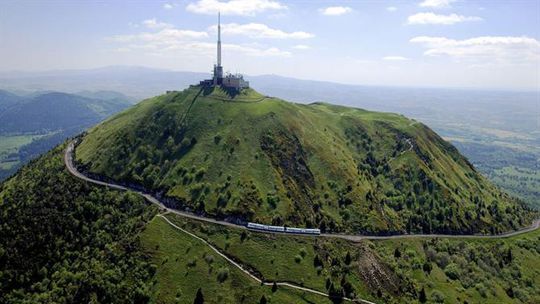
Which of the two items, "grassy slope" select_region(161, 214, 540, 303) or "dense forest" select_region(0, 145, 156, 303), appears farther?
"grassy slope" select_region(161, 214, 540, 303)

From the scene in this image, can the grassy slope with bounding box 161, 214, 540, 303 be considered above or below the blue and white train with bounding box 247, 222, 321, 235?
below

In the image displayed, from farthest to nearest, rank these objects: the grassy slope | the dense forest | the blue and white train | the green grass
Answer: the blue and white train, the grassy slope, the dense forest, the green grass

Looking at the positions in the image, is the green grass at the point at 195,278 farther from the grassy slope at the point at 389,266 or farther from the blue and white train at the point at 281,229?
the blue and white train at the point at 281,229

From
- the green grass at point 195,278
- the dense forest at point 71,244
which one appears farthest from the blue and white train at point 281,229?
the dense forest at point 71,244

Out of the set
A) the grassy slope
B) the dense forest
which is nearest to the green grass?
the dense forest

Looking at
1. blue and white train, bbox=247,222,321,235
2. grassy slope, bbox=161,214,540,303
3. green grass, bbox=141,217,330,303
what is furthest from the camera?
blue and white train, bbox=247,222,321,235

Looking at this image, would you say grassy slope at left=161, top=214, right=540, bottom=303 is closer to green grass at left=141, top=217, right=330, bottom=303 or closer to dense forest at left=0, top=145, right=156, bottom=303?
green grass at left=141, top=217, right=330, bottom=303
